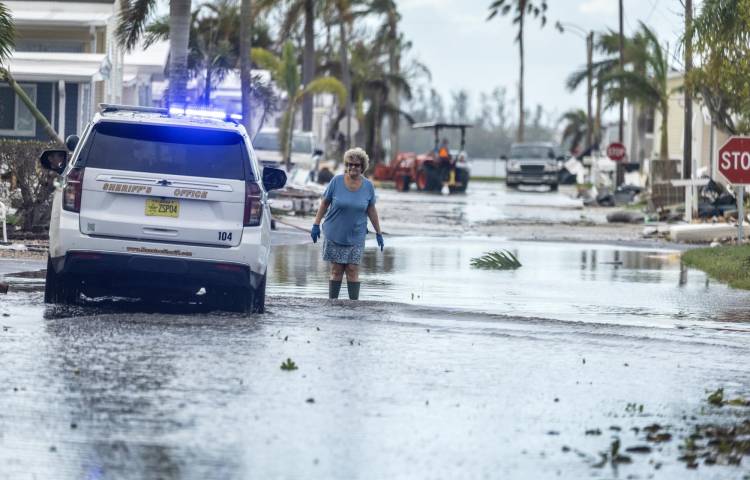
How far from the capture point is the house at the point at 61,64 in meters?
39.3

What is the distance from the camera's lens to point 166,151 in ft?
45.0

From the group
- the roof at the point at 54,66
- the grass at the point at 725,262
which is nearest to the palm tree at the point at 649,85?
the roof at the point at 54,66

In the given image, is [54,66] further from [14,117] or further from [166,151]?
[166,151]

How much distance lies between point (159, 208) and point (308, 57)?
48045 mm

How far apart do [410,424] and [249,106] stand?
97.6 feet

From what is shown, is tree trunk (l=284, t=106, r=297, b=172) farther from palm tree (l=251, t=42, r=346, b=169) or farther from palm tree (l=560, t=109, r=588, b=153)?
palm tree (l=560, t=109, r=588, b=153)

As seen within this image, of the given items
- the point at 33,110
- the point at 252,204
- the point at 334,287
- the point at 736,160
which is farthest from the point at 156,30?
the point at 252,204

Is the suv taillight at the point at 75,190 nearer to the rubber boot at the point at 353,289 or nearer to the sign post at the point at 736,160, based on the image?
the rubber boot at the point at 353,289

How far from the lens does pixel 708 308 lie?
17.2m

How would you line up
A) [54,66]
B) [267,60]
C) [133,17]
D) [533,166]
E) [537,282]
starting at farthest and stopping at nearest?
[533,166] < [267,60] < [54,66] < [133,17] < [537,282]

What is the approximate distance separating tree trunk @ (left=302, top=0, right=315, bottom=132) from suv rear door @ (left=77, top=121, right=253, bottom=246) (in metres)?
43.8

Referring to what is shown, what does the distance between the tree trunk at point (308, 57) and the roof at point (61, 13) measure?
600 inches

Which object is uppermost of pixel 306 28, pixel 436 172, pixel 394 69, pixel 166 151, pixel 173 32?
pixel 394 69

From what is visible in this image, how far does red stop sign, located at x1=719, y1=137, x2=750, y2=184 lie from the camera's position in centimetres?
2470
